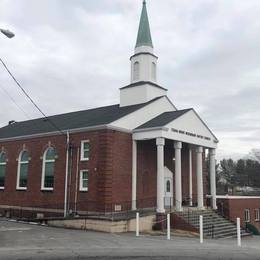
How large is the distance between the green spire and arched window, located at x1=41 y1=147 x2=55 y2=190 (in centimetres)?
1151

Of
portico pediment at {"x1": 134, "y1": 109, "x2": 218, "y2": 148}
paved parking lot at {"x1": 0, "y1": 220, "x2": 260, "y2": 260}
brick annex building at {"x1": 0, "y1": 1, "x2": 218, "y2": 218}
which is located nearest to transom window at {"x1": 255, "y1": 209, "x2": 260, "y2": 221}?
brick annex building at {"x1": 0, "y1": 1, "x2": 218, "y2": 218}

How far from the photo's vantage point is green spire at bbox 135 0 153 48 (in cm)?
3528

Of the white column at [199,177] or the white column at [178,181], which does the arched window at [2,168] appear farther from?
the white column at [199,177]

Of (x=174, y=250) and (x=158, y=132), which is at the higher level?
(x=158, y=132)

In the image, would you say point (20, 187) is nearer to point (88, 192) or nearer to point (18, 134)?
point (18, 134)

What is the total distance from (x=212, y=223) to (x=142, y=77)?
516 inches

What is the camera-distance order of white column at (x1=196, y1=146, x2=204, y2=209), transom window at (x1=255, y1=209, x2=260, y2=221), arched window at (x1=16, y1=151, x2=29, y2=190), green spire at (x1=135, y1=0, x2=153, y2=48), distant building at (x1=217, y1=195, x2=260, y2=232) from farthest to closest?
transom window at (x1=255, y1=209, x2=260, y2=221) < green spire at (x1=135, y1=0, x2=153, y2=48) < arched window at (x1=16, y1=151, x2=29, y2=190) < distant building at (x1=217, y1=195, x2=260, y2=232) < white column at (x1=196, y1=146, x2=204, y2=209)

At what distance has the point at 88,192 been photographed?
28.4 meters

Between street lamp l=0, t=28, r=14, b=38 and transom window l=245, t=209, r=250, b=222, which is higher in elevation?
street lamp l=0, t=28, r=14, b=38

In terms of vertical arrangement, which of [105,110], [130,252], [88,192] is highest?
[105,110]

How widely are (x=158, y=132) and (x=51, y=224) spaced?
927cm

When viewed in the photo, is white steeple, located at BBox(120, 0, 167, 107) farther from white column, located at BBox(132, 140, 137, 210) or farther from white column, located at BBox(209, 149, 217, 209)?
white column, located at BBox(209, 149, 217, 209)

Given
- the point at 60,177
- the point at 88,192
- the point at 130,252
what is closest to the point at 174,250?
the point at 130,252

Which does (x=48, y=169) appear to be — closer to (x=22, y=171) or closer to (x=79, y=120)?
(x=22, y=171)
